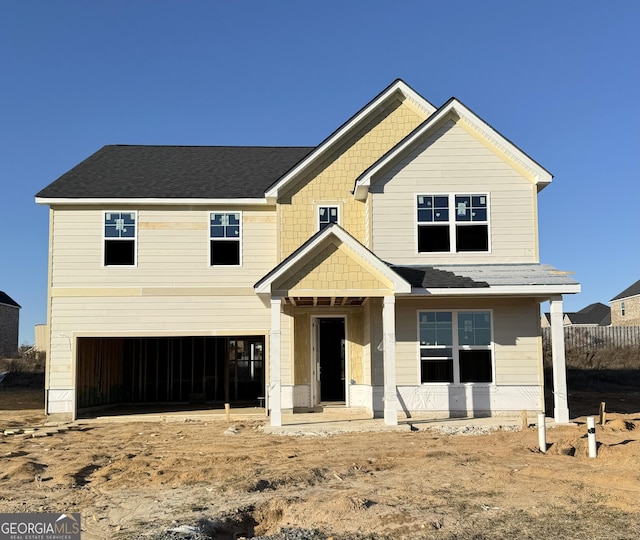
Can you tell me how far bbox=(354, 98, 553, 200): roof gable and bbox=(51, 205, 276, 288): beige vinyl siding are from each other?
3.89 meters

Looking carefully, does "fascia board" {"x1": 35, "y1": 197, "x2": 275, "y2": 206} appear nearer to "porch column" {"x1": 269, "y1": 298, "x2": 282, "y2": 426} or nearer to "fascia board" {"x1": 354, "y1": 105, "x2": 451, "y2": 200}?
"fascia board" {"x1": 354, "y1": 105, "x2": 451, "y2": 200}

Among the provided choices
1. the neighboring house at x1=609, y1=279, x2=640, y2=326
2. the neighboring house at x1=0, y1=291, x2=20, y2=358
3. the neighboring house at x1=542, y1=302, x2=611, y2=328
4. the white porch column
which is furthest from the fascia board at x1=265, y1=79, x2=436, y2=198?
the neighboring house at x1=542, y1=302, x2=611, y2=328

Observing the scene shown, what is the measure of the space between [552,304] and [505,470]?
259 inches

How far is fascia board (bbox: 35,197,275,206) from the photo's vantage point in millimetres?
17719

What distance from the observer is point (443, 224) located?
16578 mm

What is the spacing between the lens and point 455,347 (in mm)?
16125

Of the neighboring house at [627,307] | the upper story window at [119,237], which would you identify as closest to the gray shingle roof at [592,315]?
the neighboring house at [627,307]

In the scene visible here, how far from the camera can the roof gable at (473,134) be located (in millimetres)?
16281

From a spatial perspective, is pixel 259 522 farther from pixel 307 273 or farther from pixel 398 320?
pixel 398 320

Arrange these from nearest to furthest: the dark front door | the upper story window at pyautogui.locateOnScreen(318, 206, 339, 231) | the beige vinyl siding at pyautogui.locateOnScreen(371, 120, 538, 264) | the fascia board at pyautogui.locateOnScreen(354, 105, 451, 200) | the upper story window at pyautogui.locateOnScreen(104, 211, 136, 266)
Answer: the fascia board at pyautogui.locateOnScreen(354, 105, 451, 200) < the beige vinyl siding at pyautogui.locateOnScreen(371, 120, 538, 264) < the upper story window at pyautogui.locateOnScreen(104, 211, 136, 266) < the upper story window at pyautogui.locateOnScreen(318, 206, 339, 231) < the dark front door

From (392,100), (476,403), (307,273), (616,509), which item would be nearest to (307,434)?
(307,273)

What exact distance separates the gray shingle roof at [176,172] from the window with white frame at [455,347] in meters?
6.31

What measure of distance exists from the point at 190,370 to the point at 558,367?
12.7 metres

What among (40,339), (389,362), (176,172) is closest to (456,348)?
(389,362)
